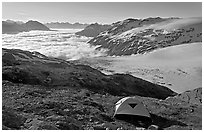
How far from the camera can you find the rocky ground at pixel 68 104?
75.8 feet

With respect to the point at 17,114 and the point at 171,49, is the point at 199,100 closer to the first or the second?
the point at 17,114

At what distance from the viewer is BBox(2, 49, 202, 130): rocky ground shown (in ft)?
75.8

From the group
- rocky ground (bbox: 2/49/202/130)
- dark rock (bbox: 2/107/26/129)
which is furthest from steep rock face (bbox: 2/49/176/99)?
dark rock (bbox: 2/107/26/129)

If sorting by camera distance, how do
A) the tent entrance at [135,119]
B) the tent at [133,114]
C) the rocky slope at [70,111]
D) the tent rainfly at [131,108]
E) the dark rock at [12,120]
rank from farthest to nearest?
the tent rainfly at [131,108], the tent at [133,114], the tent entrance at [135,119], the rocky slope at [70,111], the dark rock at [12,120]

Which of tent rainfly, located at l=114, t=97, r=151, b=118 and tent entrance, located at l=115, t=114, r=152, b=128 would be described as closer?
tent entrance, located at l=115, t=114, r=152, b=128

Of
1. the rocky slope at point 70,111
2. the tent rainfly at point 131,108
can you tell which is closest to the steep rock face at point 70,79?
the rocky slope at point 70,111

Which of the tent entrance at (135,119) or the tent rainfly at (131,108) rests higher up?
the tent rainfly at (131,108)

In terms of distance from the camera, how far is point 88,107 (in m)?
29.0

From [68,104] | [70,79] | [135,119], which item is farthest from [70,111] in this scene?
[70,79]

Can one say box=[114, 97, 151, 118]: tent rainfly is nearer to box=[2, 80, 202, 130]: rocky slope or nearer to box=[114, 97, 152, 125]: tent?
box=[114, 97, 152, 125]: tent

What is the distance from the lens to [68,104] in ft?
95.0

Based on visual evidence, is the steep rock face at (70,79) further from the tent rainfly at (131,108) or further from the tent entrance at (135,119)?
the tent entrance at (135,119)

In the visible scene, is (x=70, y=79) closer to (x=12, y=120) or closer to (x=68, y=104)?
(x=68, y=104)

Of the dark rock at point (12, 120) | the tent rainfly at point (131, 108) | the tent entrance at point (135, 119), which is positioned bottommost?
the tent entrance at point (135, 119)
